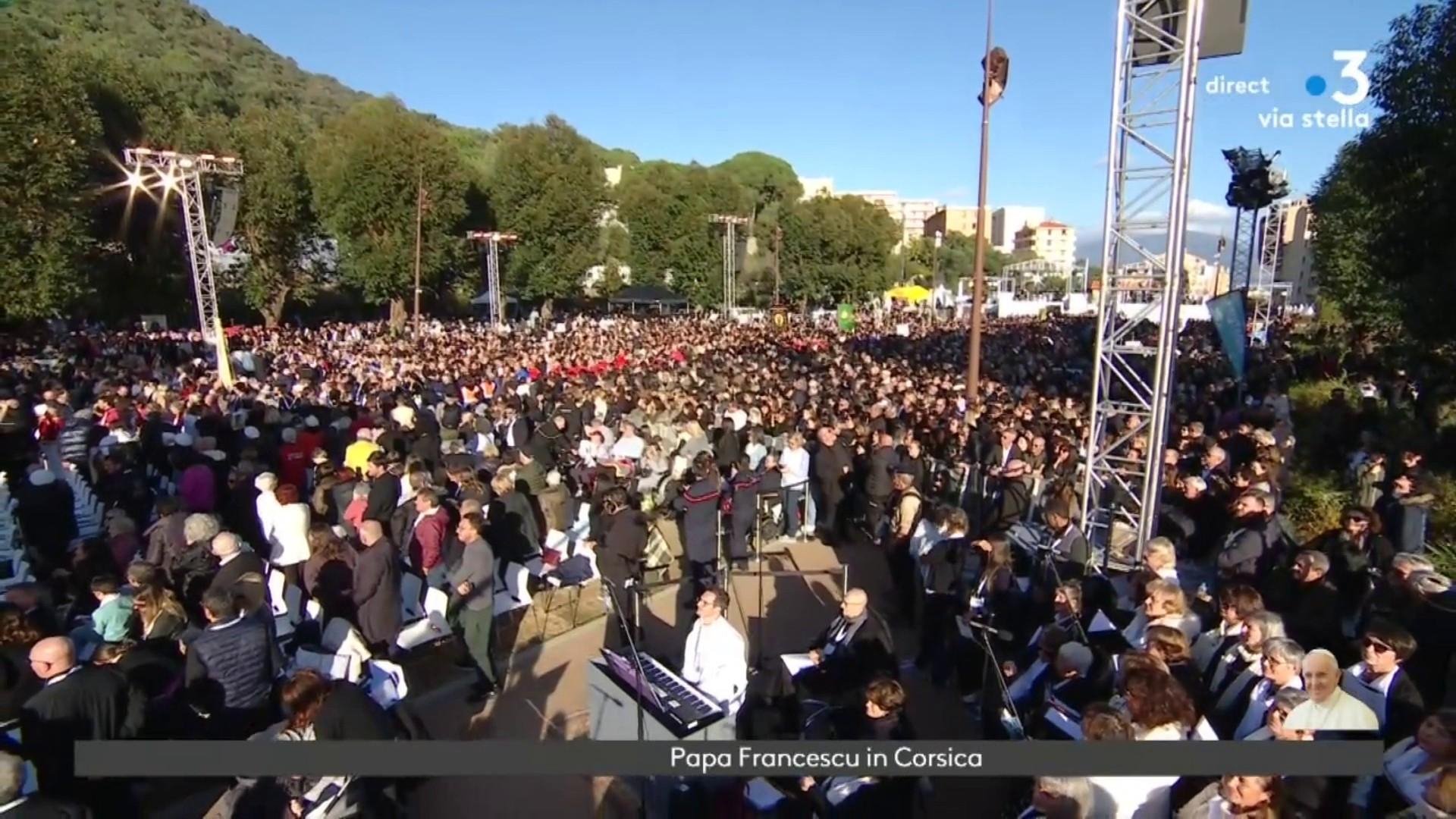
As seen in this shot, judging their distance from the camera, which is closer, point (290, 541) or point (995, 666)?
point (995, 666)

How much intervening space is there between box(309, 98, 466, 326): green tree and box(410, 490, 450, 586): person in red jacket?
1392 inches

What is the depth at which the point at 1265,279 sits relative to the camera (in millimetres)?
38094

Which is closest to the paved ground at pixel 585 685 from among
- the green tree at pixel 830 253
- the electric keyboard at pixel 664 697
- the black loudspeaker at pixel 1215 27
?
the electric keyboard at pixel 664 697

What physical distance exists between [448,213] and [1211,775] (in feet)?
138

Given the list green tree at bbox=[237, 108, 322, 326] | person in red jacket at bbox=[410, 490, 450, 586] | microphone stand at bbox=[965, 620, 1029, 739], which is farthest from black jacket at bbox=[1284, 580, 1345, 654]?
green tree at bbox=[237, 108, 322, 326]

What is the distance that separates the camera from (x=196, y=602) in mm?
5773

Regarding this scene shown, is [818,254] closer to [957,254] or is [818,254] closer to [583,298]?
[583,298]

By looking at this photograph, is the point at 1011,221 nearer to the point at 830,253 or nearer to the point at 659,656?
the point at 830,253

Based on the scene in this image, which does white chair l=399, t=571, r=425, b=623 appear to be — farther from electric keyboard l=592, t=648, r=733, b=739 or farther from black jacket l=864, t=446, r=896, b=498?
black jacket l=864, t=446, r=896, b=498

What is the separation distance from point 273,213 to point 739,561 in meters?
36.3

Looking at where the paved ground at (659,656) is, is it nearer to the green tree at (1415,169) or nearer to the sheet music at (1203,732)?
the sheet music at (1203,732)

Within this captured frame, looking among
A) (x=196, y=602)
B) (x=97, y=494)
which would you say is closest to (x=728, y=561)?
(x=196, y=602)

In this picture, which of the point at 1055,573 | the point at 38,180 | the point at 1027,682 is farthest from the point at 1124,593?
the point at 38,180

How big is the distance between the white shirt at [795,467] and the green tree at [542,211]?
37703 millimetres
